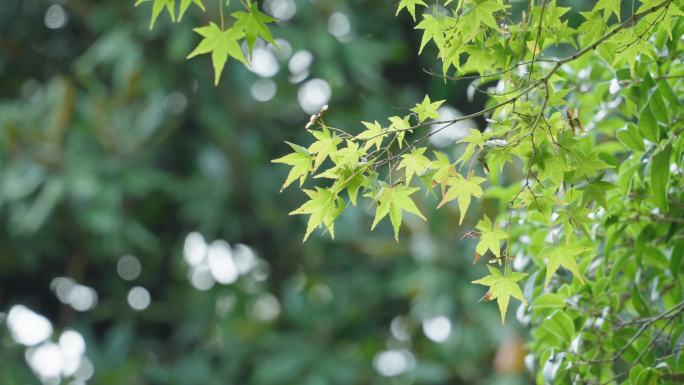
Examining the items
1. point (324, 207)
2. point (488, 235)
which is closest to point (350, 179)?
point (324, 207)

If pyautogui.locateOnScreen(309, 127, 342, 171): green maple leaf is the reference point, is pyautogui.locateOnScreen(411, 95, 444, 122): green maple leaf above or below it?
above

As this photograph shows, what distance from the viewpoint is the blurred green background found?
389 centimetres

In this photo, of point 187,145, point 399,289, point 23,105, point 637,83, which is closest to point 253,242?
point 187,145

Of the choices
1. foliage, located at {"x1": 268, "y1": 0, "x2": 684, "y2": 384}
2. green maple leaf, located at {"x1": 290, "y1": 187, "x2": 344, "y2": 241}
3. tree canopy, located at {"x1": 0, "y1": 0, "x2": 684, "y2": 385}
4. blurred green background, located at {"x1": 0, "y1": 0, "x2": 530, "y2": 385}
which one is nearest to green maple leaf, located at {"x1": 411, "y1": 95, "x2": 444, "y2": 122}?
foliage, located at {"x1": 268, "y1": 0, "x2": 684, "y2": 384}

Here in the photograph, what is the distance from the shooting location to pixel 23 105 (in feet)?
13.7

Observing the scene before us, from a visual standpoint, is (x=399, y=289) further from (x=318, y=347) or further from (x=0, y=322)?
(x=0, y=322)

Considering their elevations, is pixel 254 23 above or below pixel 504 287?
above

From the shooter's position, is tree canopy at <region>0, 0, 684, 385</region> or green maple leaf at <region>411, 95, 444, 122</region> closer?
green maple leaf at <region>411, 95, 444, 122</region>

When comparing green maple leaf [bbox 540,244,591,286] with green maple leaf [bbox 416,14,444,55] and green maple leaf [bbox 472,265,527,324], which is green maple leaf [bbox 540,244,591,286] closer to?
green maple leaf [bbox 472,265,527,324]

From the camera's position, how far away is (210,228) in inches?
163

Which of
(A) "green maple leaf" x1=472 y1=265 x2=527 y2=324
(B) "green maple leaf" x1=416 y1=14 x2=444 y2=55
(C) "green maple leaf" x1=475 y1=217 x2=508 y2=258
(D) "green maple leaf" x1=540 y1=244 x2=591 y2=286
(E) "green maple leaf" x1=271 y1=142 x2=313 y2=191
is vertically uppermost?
(B) "green maple leaf" x1=416 y1=14 x2=444 y2=55

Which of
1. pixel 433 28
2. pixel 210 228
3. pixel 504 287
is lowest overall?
pixel 210 228

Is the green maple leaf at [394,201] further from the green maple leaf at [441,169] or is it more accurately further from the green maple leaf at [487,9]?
the green maple leaf at [487,9]

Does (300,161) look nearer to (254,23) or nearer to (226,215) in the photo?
(254,23)
